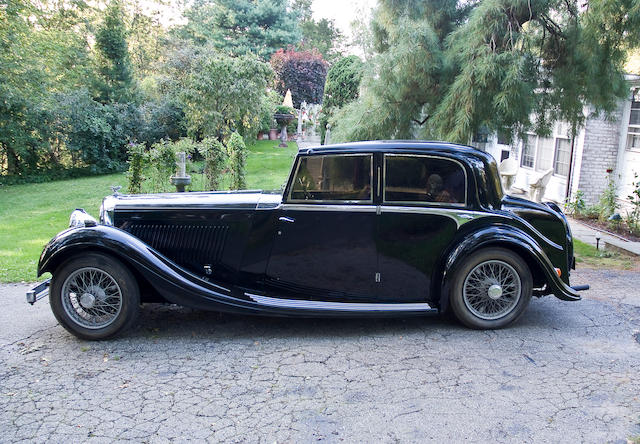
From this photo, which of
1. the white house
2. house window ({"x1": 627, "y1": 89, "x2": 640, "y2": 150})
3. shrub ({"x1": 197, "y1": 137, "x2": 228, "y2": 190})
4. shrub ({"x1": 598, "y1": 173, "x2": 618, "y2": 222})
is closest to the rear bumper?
shrub ({"x1": 197, "y1": 137, "x2": 228, "y2": 190})

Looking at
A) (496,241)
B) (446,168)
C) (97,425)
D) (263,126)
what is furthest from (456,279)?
(263,126)

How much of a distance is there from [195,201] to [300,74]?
22.9m

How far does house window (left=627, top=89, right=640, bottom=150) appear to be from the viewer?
1092 cm

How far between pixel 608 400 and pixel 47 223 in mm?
9562

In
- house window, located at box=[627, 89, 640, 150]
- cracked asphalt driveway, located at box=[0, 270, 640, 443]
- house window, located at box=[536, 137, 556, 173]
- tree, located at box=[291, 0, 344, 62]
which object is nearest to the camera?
cracked asphalt driveway, located at box=[0, 270, 640, 443]

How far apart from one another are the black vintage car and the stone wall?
796 cm

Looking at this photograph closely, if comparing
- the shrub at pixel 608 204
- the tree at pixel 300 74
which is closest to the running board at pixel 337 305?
the shrub at pixel 608 204

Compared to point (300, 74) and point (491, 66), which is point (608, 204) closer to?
point (491, 66)

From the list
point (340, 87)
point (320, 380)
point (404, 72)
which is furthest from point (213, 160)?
point (340, 87)

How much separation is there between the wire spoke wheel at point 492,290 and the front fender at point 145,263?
1.93 metres

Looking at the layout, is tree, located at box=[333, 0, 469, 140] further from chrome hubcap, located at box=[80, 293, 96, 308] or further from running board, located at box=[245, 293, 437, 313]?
chrome hubcap, located at box=[80, 293, 96, 308]

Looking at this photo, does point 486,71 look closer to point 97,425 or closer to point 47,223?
point 97,425

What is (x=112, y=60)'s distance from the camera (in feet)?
63.6

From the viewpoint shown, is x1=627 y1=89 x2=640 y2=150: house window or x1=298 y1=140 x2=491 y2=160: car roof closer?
x1=298 y1=140 x2=491 y2=160: car roof
